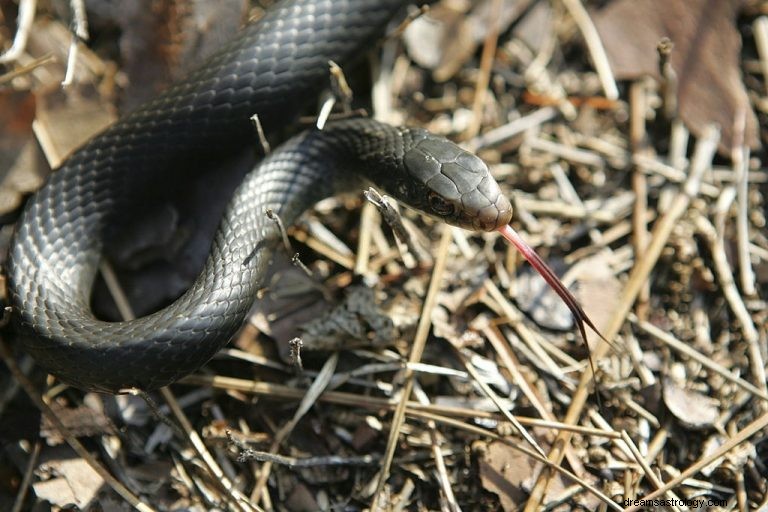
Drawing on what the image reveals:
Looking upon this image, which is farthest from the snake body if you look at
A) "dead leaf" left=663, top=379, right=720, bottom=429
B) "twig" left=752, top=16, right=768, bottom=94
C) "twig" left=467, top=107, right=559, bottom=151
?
"twig" left=752, top=16, right=768, bottom=94

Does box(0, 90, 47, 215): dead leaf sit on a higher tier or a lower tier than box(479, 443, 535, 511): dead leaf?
higher

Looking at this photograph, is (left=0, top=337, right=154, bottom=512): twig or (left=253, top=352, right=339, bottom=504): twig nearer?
(left=0, top=337, right=154, bottom=512): twig

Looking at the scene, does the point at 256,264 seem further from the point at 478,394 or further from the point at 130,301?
the point at 478,394

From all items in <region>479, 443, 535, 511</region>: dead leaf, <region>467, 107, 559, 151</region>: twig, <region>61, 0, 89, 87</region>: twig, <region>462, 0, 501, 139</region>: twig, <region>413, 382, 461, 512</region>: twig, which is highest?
<region>61, 0, 89, 87</region>: twig

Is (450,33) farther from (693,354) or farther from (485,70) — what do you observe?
(693,354)

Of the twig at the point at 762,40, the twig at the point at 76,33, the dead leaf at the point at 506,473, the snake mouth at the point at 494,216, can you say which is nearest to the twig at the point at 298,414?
the dead leaf at the point at 506,473

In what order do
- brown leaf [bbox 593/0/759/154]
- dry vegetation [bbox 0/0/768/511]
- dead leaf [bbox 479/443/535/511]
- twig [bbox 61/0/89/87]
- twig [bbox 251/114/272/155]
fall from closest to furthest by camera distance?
dead leaf [bbox 479/443/535/511]
dry vegetation [bbox 0/0/768/511]
twig [bbox 251/114/272/155]
twig [bbox 61/0/89/87]
brown leaf [bbox 593/0/759/154]

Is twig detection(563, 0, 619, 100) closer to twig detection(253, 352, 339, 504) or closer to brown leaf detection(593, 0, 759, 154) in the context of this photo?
brown leaf detection(593, 0, 759, 154)

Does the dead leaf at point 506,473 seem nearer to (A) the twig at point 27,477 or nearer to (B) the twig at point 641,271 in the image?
(B) the twig at point 641,271
